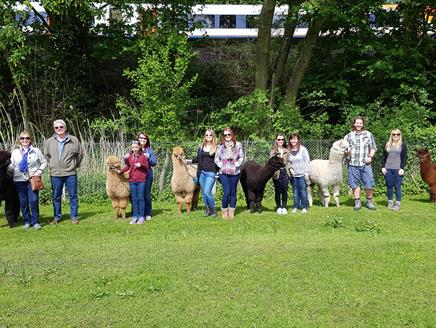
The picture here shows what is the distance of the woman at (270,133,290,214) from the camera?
1045 cm

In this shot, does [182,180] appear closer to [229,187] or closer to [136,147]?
[229,187]

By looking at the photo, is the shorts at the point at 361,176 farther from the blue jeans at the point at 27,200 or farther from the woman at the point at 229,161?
the blue jeans at the point at 27,200

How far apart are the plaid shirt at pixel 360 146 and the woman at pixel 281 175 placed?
4.61 feet

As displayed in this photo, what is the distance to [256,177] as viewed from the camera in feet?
34.4

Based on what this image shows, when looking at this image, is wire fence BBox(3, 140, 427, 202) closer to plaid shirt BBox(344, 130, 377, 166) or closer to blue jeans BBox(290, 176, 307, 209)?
blue jeans BBox(290, 176, 307, 209)

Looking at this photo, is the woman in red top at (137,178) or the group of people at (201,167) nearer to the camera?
the group of people at (201,167)

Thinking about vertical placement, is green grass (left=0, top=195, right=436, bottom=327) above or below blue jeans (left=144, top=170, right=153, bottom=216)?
below

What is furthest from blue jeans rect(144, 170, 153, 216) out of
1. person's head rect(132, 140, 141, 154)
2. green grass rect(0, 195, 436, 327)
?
green grass rect(0, 195, 436, 327)

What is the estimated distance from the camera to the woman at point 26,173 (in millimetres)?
9766

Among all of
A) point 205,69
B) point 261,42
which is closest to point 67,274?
point 261,42

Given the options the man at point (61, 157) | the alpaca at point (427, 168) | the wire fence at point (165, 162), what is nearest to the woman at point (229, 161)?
the man at point (61, 157)

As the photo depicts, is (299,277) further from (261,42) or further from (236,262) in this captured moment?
(261,42)

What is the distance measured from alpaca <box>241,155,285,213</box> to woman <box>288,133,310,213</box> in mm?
680

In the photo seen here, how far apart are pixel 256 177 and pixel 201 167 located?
110cm
